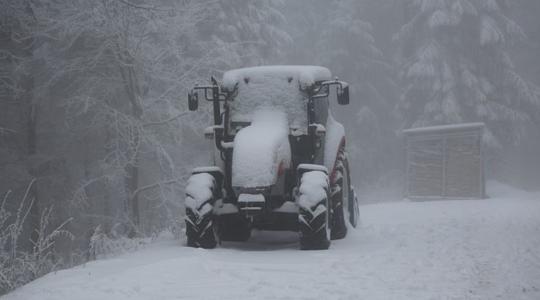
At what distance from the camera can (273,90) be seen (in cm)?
847

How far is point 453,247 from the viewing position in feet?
25.2

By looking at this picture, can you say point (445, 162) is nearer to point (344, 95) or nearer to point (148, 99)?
point (148, 99)

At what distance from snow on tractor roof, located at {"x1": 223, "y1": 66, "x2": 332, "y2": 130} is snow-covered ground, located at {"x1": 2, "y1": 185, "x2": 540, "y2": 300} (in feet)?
6.26

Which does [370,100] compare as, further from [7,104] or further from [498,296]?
[498,296]

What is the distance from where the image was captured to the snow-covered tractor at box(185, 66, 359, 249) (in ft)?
23.4

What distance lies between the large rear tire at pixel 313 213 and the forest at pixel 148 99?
2.78 metres

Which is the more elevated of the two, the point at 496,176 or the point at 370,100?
→ the point at 370,100

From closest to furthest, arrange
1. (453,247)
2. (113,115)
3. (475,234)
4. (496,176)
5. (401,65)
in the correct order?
(453,247) < (475,234) < (113,115) < (496,176) < (401,65)

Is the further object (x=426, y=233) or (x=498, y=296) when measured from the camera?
(x=426, y=233)

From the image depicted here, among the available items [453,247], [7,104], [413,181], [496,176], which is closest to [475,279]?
[453,247]

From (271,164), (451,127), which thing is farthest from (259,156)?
(451,127)

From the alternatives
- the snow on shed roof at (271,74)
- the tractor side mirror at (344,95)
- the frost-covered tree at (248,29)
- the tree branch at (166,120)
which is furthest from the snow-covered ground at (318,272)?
the frost-covered tree at (248,29)

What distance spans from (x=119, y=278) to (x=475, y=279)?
337 cm

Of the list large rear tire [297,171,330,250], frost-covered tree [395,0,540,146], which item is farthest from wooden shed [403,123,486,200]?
large rear tire [297,171,330,250]
